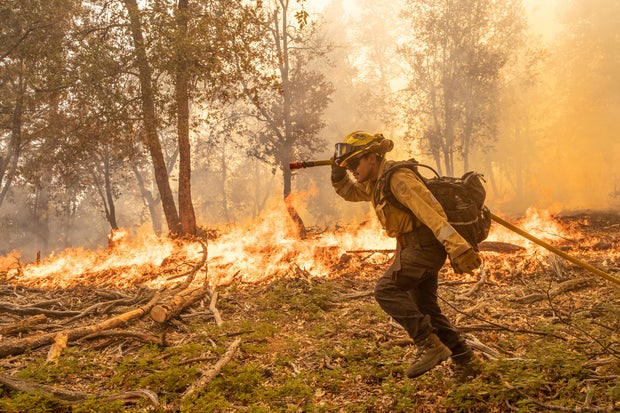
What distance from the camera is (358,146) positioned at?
445 cm

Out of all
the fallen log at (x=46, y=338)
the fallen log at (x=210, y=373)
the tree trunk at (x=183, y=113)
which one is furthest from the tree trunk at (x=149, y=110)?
the fallen log at (x=210, y=373)

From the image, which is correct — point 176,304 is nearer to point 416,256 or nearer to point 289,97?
point 416,256

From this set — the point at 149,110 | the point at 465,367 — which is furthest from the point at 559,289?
the point at 149,110

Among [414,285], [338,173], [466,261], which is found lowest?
[414,285]

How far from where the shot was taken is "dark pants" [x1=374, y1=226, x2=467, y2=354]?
13.4ft

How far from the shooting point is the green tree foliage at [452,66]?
26781mm

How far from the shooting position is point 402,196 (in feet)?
13.2

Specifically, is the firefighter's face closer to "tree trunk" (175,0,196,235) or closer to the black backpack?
the black backpack

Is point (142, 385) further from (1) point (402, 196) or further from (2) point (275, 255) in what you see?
(2) point (275, 255)

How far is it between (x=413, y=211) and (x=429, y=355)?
134cm

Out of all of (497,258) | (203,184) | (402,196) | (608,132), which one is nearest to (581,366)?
(402,196)

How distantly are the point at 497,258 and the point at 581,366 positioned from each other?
7.17 meters

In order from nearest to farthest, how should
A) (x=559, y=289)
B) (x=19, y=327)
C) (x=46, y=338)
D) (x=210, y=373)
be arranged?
(x=210, y=373)
(x=46, y=338)
(x=19, y=327)
(x=559, y=289)

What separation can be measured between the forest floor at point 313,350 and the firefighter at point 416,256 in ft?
1.19
